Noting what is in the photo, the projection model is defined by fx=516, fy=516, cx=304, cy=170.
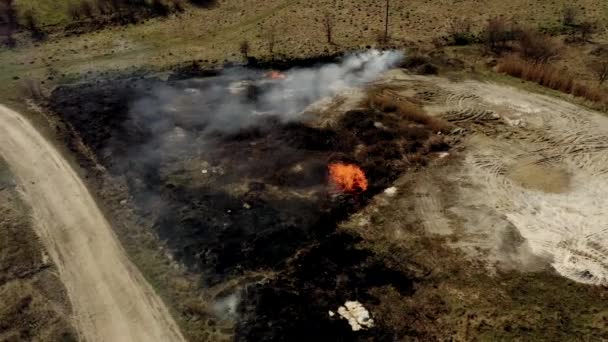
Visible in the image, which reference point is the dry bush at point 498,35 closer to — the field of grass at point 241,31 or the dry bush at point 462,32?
the dry bush at point 462,32

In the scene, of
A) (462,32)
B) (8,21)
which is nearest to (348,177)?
(462,32)

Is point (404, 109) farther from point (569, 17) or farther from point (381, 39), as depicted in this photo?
point (569, 17)

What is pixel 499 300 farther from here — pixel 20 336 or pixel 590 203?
pixel 20 336

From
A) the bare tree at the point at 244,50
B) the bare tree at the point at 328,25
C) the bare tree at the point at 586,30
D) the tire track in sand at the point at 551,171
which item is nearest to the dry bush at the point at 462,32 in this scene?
the tire track in sand at the point at 551,171

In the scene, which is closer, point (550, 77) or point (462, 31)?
point (550, 77)

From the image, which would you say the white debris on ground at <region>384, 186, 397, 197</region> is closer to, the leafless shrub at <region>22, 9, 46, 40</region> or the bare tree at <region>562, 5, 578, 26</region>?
the bare tree at <region>562, 5, 578, 26</region>

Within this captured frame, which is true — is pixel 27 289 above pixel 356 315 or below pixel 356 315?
above
